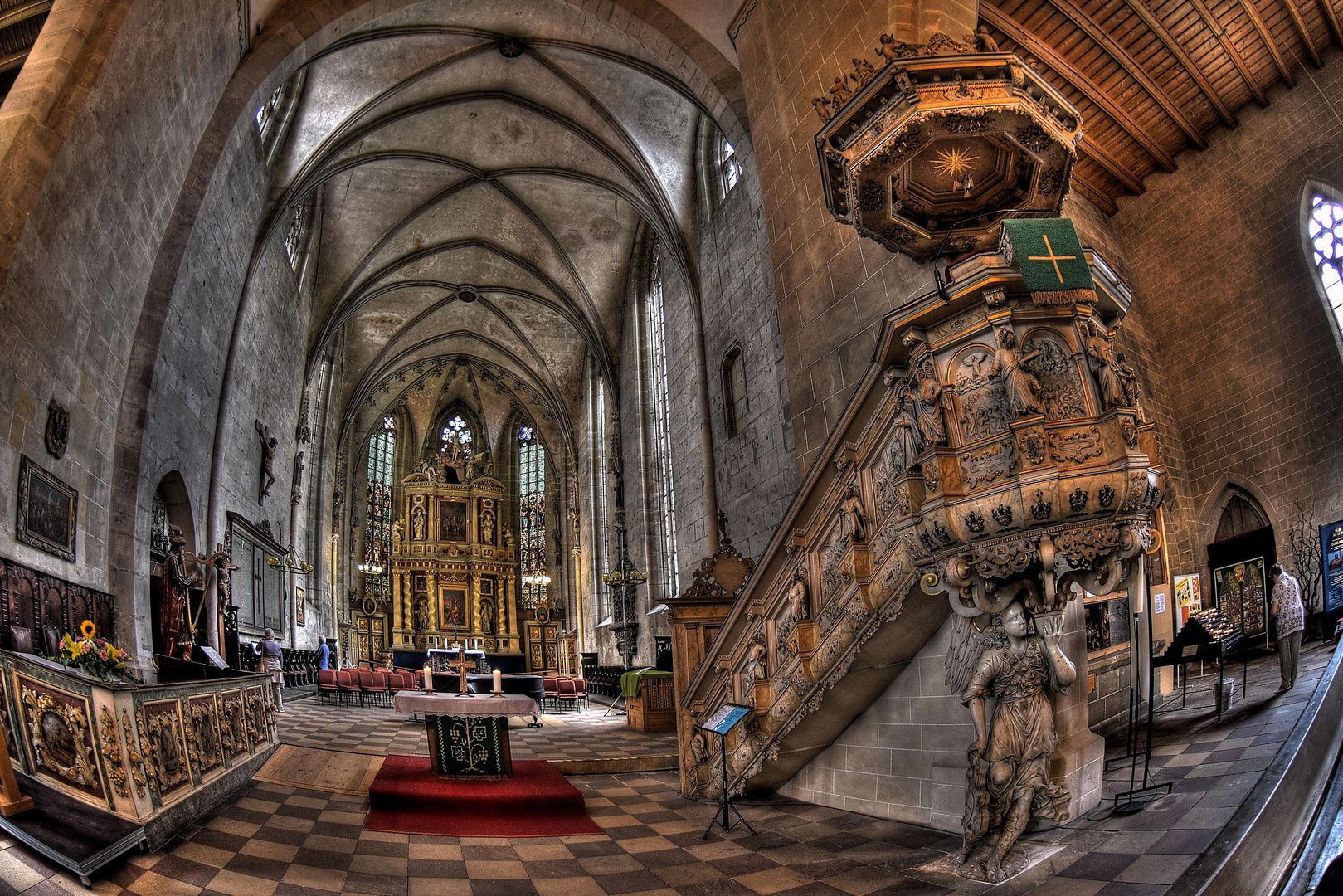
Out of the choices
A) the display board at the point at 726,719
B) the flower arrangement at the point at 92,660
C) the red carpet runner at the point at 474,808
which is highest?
the flower arrangement at the point at 92,660

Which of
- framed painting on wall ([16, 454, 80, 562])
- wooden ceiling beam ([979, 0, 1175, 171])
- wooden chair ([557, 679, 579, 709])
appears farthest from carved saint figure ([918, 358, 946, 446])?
wooden chair ([557, 679, 579, 709])

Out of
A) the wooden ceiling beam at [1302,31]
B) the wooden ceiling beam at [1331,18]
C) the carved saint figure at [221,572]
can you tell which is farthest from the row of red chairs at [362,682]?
the wooden ceiling beam at [1331,18]

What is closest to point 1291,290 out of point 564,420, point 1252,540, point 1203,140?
point 1203,140

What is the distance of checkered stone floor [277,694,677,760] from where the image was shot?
855cm

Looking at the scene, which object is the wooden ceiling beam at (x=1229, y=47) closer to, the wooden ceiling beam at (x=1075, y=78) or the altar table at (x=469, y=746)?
the wooden ceiling beam at (x=1075, y=78)

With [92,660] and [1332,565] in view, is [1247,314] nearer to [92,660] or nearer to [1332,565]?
[1332,565]

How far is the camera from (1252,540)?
13039mm

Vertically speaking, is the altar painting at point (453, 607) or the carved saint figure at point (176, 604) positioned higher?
the carved saint figure at point (176, 604)

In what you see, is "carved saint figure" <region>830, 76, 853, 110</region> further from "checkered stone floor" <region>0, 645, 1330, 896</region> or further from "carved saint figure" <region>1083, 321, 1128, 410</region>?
"checkered stone floor" <region>0, 645, 1330, 896</region>

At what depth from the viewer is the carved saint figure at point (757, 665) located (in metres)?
6.14

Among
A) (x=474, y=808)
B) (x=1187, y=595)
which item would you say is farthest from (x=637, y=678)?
(x=1187, y=595)

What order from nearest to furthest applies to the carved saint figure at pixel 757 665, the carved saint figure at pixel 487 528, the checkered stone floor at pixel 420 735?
the carved saint figure at pixel 757 665 → the checkered stone floor at pixel 420 735 → the carved saint figure at pixel 487 528

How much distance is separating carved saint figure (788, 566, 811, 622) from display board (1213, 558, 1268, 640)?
9.77 meters

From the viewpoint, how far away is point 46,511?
24.1ft
